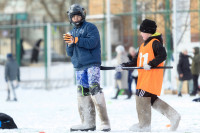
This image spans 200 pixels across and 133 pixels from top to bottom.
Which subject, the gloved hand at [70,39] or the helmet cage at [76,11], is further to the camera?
the helmet cage at [76,11]

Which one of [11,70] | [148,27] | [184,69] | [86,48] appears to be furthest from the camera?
[11,70]

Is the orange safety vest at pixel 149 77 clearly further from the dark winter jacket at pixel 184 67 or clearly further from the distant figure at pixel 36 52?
the distant figure at pixel 36 52

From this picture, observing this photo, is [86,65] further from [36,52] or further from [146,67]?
[36,52]

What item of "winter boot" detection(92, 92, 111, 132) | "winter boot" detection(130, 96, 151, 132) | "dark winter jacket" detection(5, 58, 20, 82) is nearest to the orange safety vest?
"winter boot" detection(130, 96, 151, 132)

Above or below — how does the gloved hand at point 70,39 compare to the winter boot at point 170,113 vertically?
above

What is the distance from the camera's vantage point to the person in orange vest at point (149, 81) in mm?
5840

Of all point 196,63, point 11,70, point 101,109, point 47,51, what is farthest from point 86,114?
point 47,51

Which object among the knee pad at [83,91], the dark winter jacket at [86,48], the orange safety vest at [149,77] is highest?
the dark winter jacket at [86,48]

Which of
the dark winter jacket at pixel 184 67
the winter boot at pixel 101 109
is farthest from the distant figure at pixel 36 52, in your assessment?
the winter boot at pixel 101 109

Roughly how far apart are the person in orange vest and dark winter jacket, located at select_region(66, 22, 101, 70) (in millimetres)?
342

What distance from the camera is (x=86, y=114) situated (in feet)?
20.1

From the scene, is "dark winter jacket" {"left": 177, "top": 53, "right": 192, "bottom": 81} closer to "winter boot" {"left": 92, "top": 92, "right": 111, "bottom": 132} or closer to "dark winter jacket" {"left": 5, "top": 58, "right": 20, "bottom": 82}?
"dark winter jacket" {"left": 5, "top": 58, "right": 20, "bottom": 82}

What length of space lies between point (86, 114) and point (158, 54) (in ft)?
3.85

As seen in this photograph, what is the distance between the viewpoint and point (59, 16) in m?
31.6
